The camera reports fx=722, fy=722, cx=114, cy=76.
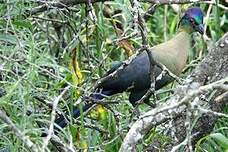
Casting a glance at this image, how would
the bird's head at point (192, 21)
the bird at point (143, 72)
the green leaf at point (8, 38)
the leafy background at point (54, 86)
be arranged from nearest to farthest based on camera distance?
the leafy background at point (54, 86) → the green leaf at point (8, 38) → the bird at point (143, 72) → the bird's head at point (192, 21)

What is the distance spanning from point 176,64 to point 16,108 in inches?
39.5

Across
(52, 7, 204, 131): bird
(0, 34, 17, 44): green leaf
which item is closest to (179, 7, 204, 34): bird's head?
(52, 7, 204, 131): bird

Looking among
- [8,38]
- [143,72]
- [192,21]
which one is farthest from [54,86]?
[192,21]

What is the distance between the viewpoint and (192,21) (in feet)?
9.42

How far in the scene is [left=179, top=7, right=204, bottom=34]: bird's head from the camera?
2865 millimetres

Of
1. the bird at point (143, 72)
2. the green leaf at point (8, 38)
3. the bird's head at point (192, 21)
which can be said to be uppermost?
the green leaf at point (8, 38)

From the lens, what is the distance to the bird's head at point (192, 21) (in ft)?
9.40

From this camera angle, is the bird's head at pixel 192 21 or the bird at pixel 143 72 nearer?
the bird at pixel 143 72

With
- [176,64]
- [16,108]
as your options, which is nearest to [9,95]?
[16,108]

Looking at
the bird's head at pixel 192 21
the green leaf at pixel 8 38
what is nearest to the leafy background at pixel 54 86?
the green leaf at pixel 8 38

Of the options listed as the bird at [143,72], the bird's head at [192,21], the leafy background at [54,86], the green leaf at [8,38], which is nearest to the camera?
the leafy background at [54,86]

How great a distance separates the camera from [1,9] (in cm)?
203

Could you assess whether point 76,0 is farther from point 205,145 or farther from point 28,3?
point 205,145

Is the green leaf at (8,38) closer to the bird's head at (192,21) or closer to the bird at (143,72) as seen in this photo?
the bird at (143,72)
